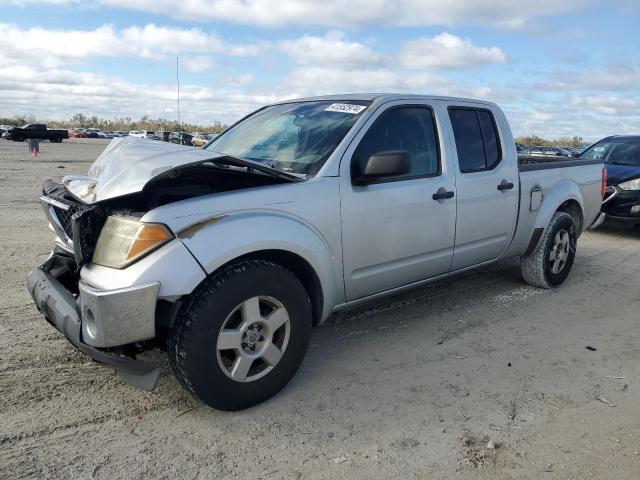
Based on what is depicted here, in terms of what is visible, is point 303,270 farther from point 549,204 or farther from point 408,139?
point 549,204

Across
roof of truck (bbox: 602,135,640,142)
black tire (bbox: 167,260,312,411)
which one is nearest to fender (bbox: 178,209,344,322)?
black tire (bbox: 167,260,312,411)

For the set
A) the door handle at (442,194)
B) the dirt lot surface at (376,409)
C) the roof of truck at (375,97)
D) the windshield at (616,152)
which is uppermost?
the roof of truck at (375,97)

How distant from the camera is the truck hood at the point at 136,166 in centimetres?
280

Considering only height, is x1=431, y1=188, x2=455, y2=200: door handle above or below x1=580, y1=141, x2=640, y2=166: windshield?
below

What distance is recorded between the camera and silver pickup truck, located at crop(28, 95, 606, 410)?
8.87 feet

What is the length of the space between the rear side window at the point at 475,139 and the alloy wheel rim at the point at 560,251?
1.31 m

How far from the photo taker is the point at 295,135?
12.8ft

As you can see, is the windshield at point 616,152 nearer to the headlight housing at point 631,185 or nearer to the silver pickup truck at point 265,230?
the headlight housing at point 631,185

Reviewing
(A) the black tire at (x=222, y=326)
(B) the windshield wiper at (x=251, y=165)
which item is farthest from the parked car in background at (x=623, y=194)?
(A) the black tire at (x=222, y=326)

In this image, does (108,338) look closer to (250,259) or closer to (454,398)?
(250,259)

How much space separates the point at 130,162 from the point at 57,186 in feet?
3.36

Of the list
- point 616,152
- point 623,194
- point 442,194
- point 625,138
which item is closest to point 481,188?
point 442,194

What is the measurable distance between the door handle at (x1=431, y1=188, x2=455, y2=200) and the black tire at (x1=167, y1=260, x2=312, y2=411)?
1.40 metres

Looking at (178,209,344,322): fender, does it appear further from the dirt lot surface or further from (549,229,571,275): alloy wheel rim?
(549,229,571,275): alloy wheel rim
